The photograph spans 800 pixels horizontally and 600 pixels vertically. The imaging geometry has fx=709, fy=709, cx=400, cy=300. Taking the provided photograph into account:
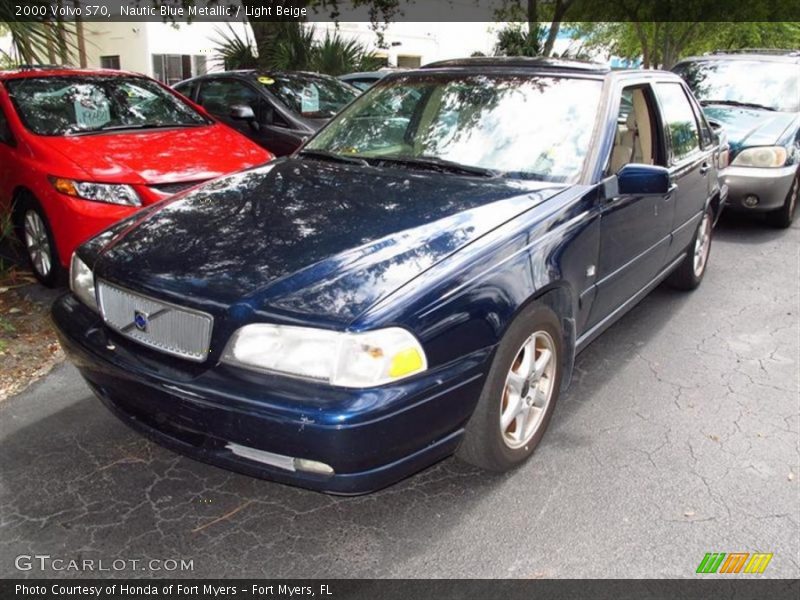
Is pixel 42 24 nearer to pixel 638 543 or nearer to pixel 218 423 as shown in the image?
pixel 218 423

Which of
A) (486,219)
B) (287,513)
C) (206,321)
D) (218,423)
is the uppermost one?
(486,219)

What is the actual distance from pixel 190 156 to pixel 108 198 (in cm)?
76

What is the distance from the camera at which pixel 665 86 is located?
4.57 meters

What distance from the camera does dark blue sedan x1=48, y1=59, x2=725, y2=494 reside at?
2340 millimetres

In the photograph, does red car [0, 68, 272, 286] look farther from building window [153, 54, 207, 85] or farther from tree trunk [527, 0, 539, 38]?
building window [153, 54, 207, 85]

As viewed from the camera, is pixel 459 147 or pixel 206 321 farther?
pixel 459 147

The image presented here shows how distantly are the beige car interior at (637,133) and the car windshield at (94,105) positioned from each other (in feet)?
12.0

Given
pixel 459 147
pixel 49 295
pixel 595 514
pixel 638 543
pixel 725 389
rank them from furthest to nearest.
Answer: pixel 49 295 < pixel 725 389 < pixel 459 147 < pixel 595 514 < pixel 638 543

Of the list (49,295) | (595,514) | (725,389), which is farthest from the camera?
(49,295)

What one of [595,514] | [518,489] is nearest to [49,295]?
[518,489]

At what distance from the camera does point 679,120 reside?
183 inches

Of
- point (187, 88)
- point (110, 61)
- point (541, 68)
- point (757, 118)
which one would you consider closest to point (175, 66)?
point (110, 61)

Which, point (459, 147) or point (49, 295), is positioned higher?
point (459, 147)

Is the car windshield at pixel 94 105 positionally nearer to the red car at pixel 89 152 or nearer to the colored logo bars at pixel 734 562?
the red car at pixel 89 152
